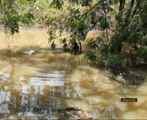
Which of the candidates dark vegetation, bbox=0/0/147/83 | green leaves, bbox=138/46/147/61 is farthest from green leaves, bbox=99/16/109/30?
green leaves, bbox=138/46/147/61

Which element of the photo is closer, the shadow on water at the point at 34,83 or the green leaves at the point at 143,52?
the shadow on water at the point at 34,83

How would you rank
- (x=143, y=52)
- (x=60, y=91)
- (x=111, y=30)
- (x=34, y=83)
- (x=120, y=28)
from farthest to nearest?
(x=111, y=30)
(x=120, y=28)
(x=143, y=52)
(x=34, y=83)
(x=60, y=91)

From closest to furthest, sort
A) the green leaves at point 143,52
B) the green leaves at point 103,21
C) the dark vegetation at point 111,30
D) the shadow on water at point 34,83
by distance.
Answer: the shadow on water at point 34,83 → the green leaves at point 143,52 → the dark vegetation at point 111,30 → the green leaves at point 103,21

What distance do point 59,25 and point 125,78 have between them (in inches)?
119

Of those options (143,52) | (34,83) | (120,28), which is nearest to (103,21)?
(120,28)

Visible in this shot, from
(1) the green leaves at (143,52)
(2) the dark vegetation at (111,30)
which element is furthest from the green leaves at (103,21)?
(1) the green leaves at (143,52)

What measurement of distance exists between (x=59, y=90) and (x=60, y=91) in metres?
0.07

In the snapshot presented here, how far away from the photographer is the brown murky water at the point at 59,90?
820cm

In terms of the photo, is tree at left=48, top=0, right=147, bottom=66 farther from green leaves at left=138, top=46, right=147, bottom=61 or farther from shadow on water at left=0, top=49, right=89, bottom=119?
shadow on water at left=0, top=49, right=89, bottom=119

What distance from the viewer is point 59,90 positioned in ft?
30.5

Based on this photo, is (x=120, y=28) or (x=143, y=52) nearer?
(x=143, y=52)

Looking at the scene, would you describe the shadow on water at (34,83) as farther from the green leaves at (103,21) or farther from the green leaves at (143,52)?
the green leaves at (143,52)

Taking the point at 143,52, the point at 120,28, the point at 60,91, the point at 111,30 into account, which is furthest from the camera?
the point at 111,30

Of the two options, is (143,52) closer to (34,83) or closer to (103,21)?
(103,21)
